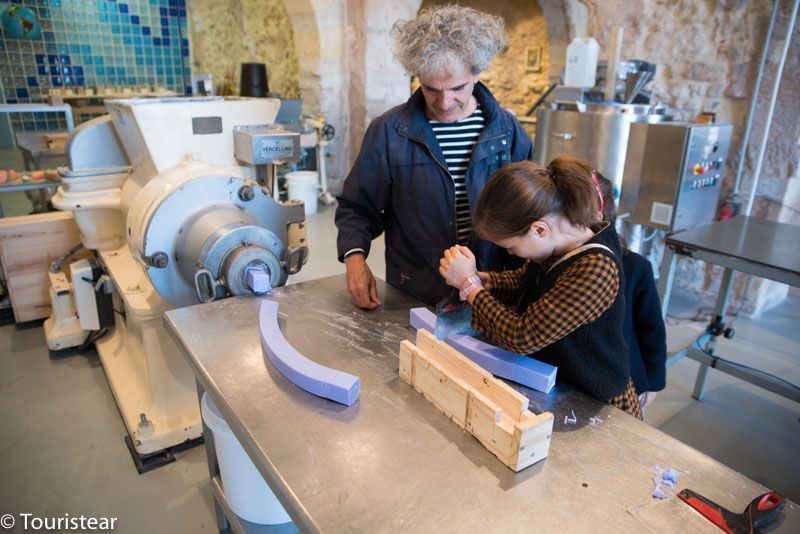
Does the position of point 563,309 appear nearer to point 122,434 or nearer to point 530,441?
point 530,441

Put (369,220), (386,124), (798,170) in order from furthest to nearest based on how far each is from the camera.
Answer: (798,170), (369,220), (386,124)

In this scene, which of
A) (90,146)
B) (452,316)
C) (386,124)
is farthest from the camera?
(90,146)

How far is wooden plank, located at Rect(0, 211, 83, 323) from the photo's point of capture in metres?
2.67

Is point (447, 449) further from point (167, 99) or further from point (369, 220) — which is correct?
point (167, 99)

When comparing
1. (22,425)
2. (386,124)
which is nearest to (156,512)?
(22,425)

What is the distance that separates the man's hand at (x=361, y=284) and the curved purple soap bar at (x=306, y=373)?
0.28 meters

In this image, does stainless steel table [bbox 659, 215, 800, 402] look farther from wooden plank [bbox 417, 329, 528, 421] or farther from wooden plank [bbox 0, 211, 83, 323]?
wooden plank [bbox 0, 211, 83, 323]

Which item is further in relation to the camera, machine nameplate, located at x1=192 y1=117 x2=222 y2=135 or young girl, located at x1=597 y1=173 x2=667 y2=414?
machine nameplate, located at x1=192 y1=117 x2=222 y2=135

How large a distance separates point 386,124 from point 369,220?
299 millimetres

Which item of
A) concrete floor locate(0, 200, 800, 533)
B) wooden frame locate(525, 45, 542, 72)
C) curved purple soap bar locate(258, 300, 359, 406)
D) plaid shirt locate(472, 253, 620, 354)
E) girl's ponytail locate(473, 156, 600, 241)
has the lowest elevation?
concrete floor locate(0, 200, 800, 533)

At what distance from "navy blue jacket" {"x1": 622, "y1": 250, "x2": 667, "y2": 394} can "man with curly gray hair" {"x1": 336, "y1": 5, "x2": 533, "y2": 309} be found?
1.03 ft

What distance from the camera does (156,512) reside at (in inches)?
68.4

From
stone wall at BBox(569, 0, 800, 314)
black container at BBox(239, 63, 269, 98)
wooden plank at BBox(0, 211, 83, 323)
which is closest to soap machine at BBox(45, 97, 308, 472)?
wooden plank at BBox(0, 211, 83, 323)

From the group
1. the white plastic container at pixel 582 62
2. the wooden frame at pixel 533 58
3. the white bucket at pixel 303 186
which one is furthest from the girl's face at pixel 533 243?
the wooden frame at pixel 533 58
